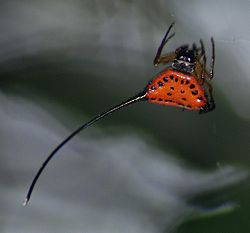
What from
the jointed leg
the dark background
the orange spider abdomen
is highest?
the dark background

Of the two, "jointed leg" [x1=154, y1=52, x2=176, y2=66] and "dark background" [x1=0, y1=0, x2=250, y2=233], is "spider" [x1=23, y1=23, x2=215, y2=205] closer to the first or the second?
"jointed leg" [x1=154, y1=52, x2=176, y2=66]

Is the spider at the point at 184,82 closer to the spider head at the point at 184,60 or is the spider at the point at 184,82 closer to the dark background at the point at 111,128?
the spider head at the point at 184,60

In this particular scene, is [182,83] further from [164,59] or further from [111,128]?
[111,128]

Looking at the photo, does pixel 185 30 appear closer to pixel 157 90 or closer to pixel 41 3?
pixel 157 90

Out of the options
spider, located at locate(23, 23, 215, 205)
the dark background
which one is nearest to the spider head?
spider, located at locate(23, 23, 215, 205)

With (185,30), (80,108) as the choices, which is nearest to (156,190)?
(80,108)

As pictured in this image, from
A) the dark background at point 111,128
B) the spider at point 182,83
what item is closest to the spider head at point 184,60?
the spider at point 182,83

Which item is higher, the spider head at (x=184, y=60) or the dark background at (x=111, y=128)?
the dark background at (x=111, y=128)

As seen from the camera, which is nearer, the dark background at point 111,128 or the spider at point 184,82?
the spider at point 184,82
